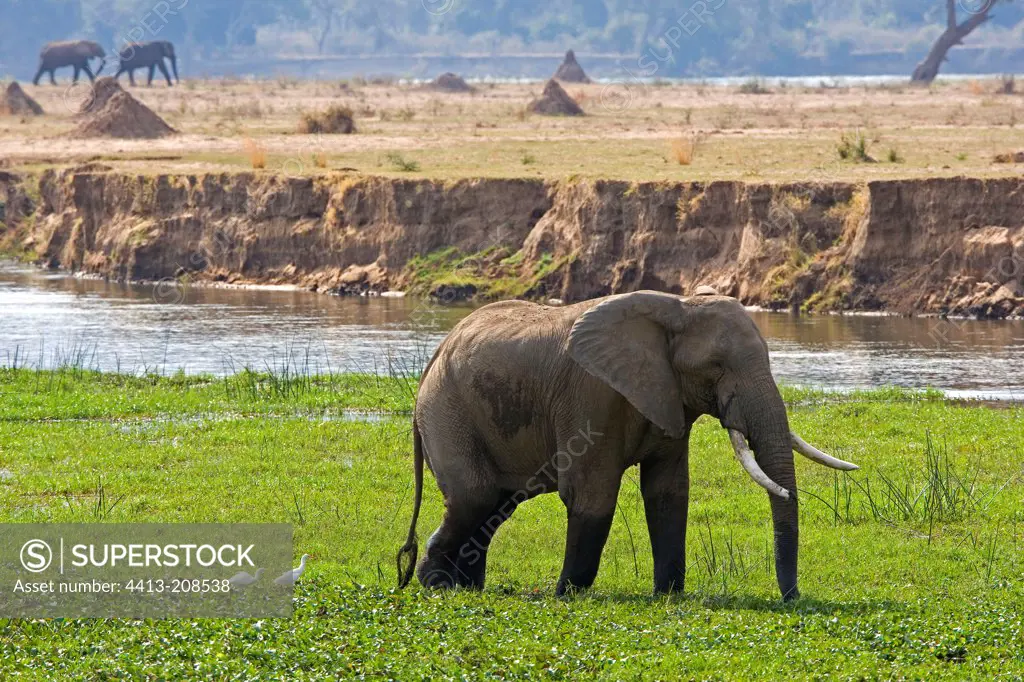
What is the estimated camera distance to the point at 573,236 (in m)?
32.6

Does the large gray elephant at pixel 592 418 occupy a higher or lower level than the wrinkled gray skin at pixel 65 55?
lower

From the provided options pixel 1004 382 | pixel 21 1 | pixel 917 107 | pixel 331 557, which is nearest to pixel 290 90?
pixel 917 107

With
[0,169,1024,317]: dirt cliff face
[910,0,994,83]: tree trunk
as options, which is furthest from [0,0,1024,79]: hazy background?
[0,169,1024,317]: dirt cliff face

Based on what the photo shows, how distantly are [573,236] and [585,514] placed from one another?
21.7 m

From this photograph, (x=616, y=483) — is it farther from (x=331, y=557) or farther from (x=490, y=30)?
(x=490, y=30)

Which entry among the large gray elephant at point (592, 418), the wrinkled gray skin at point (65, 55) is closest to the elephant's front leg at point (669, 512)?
the large gray elephant at point (592, 418)

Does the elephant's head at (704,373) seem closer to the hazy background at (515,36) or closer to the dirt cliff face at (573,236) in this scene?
the dirt cliff face at (573,236)

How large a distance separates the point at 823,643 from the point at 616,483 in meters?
1.86

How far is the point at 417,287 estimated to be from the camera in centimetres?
3384

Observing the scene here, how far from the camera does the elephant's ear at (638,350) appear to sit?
35.3ft

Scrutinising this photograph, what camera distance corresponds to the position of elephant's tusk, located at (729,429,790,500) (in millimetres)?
10219

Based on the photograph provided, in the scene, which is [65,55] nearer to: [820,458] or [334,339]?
[334,339]

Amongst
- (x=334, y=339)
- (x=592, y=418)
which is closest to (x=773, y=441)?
(x=592, y=418)

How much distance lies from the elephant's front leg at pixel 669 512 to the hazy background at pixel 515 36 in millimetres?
140029
